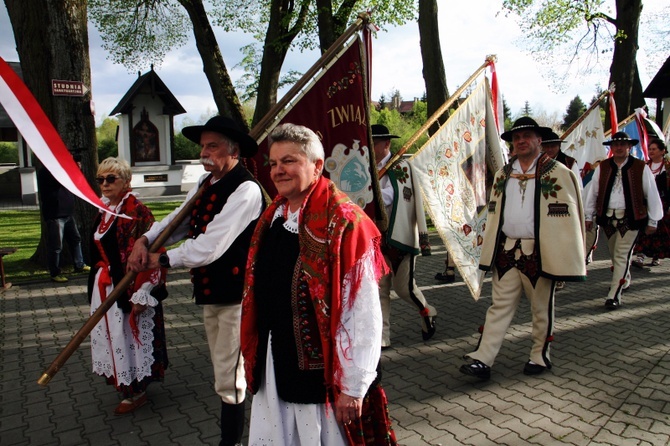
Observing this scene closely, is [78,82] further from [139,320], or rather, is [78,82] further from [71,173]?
[71,173]

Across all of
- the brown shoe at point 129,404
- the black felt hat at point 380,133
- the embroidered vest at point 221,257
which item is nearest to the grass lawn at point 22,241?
the brown shoe at point 129,404

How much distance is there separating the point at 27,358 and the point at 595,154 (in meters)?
9.03

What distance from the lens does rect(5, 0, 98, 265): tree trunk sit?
8.34m

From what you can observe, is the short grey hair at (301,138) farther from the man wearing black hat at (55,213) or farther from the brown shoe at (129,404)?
the man wearing black hat at (55,213)

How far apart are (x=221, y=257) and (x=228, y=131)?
2.42ft

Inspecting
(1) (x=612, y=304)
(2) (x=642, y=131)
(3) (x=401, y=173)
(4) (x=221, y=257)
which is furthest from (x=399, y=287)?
(2) (x=642, y=131)

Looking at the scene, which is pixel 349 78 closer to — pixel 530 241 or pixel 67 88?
pixel 530 241

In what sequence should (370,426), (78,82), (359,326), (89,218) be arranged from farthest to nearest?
(89,218) → (78,82) → (370,426) → (359,326)

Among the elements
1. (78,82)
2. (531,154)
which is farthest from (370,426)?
(78,82)

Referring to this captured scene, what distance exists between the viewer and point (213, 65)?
13.9 meters

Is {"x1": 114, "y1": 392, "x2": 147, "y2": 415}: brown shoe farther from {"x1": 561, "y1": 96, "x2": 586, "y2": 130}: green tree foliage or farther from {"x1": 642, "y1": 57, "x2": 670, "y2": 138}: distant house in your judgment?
{"x1": 561, "y1": 96, "x2": 586, "y2": 130}: green tree foliage

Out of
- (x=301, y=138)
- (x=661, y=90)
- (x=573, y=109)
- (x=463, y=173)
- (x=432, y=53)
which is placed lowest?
(x=463, y=173)

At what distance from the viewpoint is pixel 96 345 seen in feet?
13.7

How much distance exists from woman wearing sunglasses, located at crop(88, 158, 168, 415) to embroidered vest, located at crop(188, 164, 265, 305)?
797 mm
